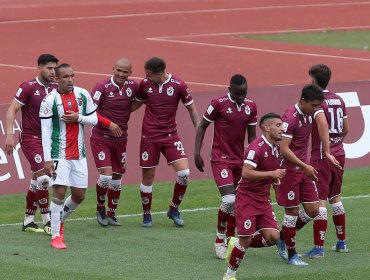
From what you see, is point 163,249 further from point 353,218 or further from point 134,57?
point 134,57

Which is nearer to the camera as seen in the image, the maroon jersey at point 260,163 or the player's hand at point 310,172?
the maroon jersey at point 260,163

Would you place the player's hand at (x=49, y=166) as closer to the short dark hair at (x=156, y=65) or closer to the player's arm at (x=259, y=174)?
the short dark hair at (x=156, y=65)

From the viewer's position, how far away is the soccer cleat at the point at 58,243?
595 inches

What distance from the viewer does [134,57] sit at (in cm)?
3266

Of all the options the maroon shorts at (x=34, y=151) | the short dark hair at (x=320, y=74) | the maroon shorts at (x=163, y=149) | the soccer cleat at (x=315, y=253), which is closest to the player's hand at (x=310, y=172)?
the soccer cleat at (x=315, y=253)

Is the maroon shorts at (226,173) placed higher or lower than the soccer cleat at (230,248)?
higher

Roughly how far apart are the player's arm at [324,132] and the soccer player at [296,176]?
102 millimetres

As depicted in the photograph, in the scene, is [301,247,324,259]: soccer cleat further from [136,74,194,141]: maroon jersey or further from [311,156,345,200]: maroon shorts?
[136,74,194,141]: maroon jersey

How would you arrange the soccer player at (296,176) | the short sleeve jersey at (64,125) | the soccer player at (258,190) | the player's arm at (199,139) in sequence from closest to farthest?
the soccer player at (258,190), the soccer player at (296,176), the player's arm at (199,139), the short sleeve jersey at (64,125)

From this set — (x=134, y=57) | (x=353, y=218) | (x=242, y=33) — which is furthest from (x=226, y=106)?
(x=242, y=33)

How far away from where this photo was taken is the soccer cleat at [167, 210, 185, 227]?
16797mm

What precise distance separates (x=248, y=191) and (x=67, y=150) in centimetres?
273

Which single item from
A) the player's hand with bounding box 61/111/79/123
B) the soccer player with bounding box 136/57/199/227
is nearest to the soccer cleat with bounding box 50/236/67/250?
the player's hand with bounding box 61/111/79/123

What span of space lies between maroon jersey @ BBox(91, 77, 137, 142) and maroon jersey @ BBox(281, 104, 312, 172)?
324 centimetres
